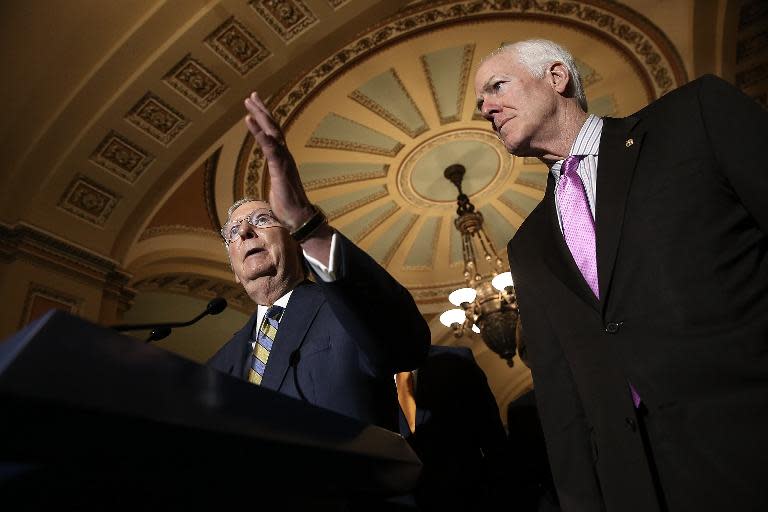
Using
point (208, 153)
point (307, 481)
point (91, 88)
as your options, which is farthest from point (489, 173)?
point (307, 481)

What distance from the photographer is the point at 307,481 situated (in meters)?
0.52

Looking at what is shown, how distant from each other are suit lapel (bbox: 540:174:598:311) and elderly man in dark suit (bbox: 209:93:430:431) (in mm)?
346

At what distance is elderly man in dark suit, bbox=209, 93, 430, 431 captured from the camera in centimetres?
87

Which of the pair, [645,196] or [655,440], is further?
[645,196]

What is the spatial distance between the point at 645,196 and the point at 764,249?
21 cm

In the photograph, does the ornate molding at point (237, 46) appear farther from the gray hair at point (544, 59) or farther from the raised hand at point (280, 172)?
the raised hand at point (280, 172)

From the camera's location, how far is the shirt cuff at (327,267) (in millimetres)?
876

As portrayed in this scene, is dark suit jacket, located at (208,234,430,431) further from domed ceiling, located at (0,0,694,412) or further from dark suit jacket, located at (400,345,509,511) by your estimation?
domed ceiling, located at (0,0,694,412)

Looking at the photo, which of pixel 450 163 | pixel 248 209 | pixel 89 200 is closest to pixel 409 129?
pixel 450 163

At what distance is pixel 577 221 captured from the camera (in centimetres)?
114

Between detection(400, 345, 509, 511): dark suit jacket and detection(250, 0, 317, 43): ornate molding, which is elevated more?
detection(250, 0, 317, 43): ornate molding

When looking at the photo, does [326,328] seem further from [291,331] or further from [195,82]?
[195,82]

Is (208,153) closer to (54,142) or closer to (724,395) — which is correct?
(54,142)

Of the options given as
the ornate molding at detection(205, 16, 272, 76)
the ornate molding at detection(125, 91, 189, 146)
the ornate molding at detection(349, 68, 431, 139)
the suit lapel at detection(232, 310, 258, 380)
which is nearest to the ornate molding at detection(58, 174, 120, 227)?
the ornate molding at detection(125, 91, 189, 146)
